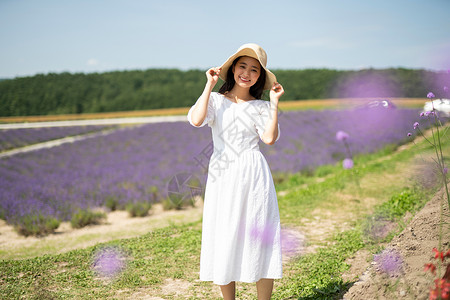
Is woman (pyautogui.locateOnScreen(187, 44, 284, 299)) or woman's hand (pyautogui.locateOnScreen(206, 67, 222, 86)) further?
woman's hand (pyautogui.locateOnScreen(206, 67, 222, 86))

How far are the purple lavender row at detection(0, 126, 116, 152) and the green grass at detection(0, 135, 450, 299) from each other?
867cm

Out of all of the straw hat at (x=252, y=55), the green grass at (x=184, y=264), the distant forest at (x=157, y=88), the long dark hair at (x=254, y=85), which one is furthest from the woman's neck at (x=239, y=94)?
→ the distant forest at (x=157, y=88)

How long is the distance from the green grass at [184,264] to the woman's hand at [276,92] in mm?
1296

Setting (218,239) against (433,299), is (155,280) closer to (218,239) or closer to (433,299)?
(218,239)

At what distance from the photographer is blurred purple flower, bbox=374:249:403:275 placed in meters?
2.29

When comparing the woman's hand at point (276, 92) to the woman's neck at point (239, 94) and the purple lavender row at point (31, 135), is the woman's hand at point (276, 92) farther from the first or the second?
the purple lavender row at point (31, 135)

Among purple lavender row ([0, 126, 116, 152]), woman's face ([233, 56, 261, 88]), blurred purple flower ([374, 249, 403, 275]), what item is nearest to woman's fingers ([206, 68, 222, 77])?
woman's face ([233, 56, 261, 88])

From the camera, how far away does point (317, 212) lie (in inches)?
204

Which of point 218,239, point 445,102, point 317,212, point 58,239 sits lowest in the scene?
point 58,239

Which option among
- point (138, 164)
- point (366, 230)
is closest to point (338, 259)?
point (366, 230)

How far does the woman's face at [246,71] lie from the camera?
237 cm

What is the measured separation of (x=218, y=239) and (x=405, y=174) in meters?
5.47

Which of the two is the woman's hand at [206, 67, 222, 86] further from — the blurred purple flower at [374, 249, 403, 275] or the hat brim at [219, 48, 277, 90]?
the blurred purple flower at [374, 249, 403, 275]

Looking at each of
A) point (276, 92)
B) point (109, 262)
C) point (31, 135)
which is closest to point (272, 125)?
point (276, 92)
